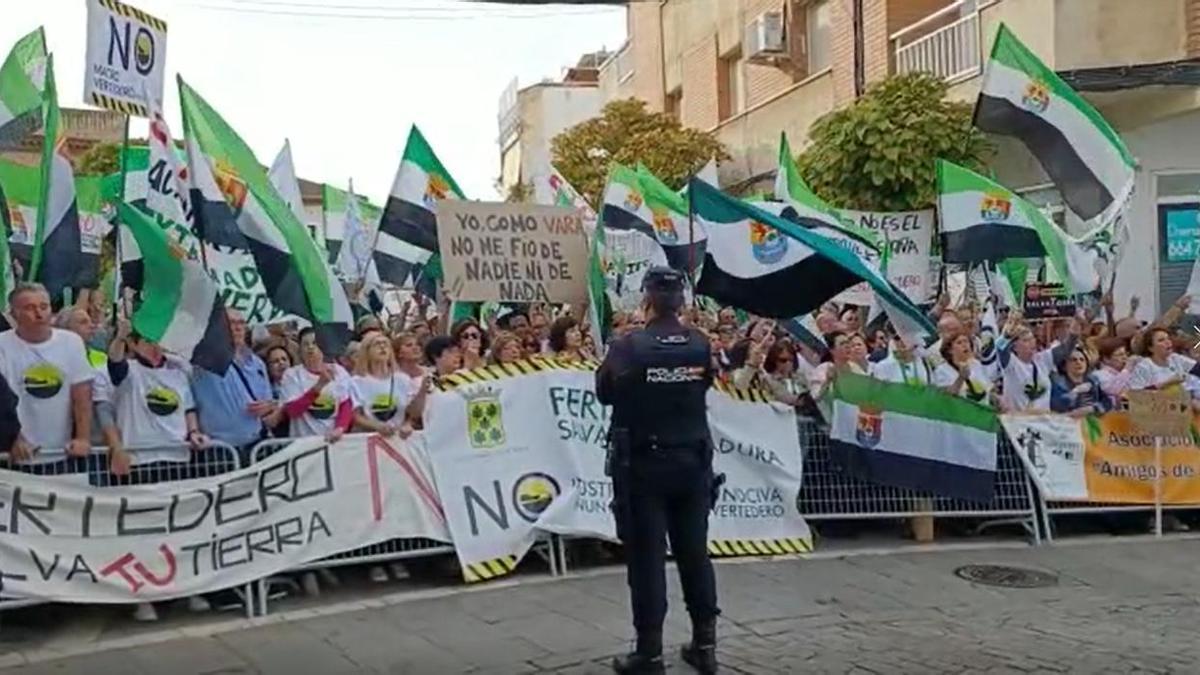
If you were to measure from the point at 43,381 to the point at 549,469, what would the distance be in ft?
9.74

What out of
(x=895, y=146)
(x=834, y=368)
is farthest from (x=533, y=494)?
(x=895, y=146)

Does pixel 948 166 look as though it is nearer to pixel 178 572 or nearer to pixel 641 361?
pixel 641 361

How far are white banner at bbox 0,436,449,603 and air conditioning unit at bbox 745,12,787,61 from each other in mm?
16935

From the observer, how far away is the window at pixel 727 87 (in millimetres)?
27859

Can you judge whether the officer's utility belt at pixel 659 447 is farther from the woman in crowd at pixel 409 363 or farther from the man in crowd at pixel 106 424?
the man in crowd at pixel 106 424

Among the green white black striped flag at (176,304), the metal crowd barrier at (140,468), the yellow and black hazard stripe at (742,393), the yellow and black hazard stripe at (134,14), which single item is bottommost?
the metal crowd barrier at (140,468)

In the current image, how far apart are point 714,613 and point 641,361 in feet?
4.00

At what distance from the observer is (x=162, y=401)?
7.33 meters

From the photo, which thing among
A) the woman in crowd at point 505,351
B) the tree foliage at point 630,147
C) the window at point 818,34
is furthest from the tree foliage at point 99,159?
the woman in crowd at point 505,351

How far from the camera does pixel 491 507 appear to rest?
8.11 m

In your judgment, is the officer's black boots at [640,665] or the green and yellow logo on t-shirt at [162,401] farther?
the green and yellow logo on t-shirt at [162,401]

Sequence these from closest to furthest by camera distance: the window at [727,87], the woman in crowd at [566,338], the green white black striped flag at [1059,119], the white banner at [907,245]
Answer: the woman in crowd at [566,338] < the green white black striped flag at [1059,119] < the white banner at [907,245] < the window at [727,87]

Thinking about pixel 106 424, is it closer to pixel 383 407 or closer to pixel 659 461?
pixel 383 407

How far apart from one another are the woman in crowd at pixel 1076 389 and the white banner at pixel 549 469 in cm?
240
